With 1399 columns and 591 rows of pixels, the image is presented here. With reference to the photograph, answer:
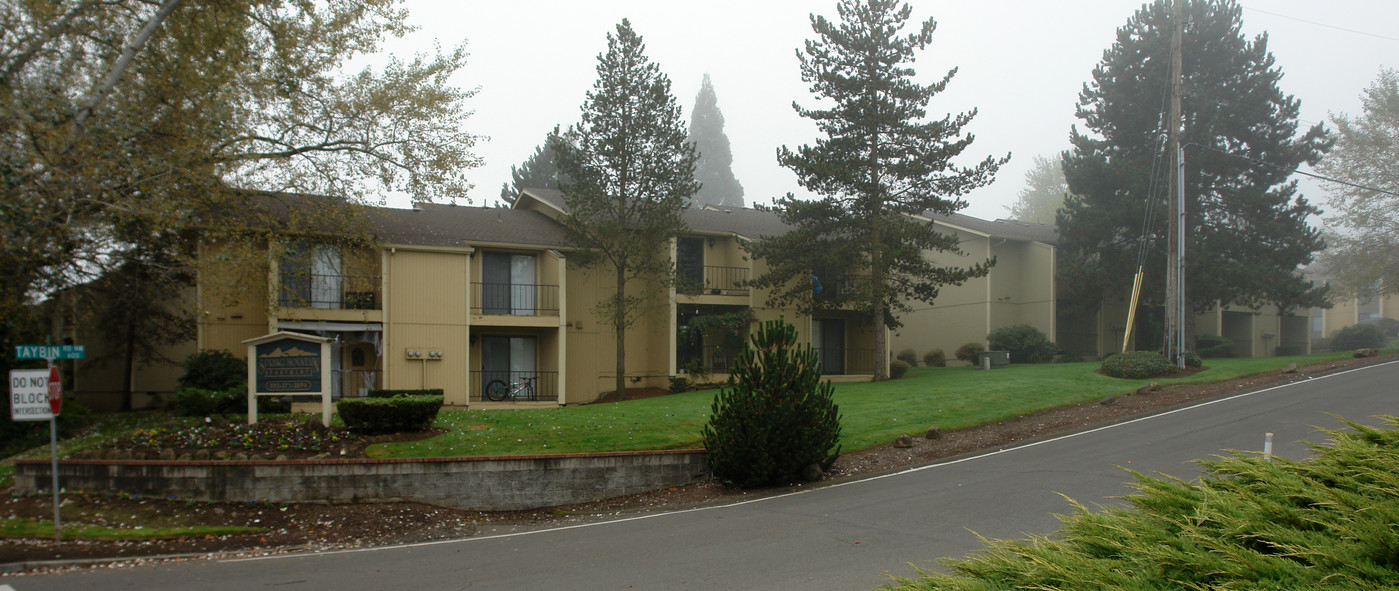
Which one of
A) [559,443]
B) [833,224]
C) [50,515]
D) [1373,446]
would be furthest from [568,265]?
[1373,446]

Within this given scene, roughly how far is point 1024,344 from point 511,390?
19754mm

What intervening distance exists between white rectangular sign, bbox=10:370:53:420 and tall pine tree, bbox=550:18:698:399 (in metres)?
15.5

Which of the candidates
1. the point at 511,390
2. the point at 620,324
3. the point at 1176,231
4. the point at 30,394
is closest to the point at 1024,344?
the point at 1176,231

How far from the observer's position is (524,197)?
33.6 meters

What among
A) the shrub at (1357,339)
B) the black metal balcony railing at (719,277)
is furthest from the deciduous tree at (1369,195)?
the black metal balcony railing at (719,277)

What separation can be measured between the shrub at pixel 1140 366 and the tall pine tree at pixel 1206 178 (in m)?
8.32

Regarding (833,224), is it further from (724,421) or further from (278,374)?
(278,374)

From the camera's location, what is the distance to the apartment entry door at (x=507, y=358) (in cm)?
2753

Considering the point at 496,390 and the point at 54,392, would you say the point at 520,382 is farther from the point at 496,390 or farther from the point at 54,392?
the point at 54,392

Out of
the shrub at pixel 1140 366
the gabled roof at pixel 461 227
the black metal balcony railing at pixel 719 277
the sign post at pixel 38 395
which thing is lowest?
the shrub at pixel 1140 366

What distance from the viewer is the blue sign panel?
56.0ft

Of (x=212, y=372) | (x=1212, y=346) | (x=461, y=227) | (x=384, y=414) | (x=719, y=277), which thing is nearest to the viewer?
(x=384, y=414)

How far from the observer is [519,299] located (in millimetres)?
27438

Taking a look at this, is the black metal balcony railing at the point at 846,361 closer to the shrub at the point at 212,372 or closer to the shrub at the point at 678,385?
the shrub at the point at 678,385
